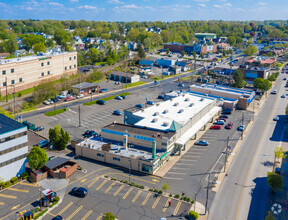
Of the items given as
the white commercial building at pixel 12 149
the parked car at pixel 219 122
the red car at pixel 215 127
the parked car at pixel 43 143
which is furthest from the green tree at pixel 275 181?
the parked car at pixel 43 143

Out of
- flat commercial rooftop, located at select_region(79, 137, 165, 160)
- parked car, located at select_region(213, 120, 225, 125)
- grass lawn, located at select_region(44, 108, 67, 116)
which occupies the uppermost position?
grass lawn, located at select_region(44, 108, 67, 116)

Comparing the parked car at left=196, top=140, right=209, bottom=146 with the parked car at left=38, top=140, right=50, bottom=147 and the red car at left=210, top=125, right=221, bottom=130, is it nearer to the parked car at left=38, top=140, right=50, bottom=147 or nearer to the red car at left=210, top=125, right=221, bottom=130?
the red car at left=210, top=125, right=221, bottom=130

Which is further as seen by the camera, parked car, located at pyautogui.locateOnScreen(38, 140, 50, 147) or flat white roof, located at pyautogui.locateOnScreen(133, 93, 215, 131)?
flat white roof, located at pyautogui.locateOnScreen(133, 93, 215, 131)

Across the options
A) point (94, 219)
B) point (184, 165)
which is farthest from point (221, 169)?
point (94, 219)

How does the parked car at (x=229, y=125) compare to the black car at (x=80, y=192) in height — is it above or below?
above

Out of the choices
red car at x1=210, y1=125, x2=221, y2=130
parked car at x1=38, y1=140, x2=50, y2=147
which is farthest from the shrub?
red car at x1=210, y1=125, x2=221, y2=130

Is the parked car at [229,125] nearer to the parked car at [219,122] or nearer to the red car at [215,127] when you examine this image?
the parked car at [219,122]
